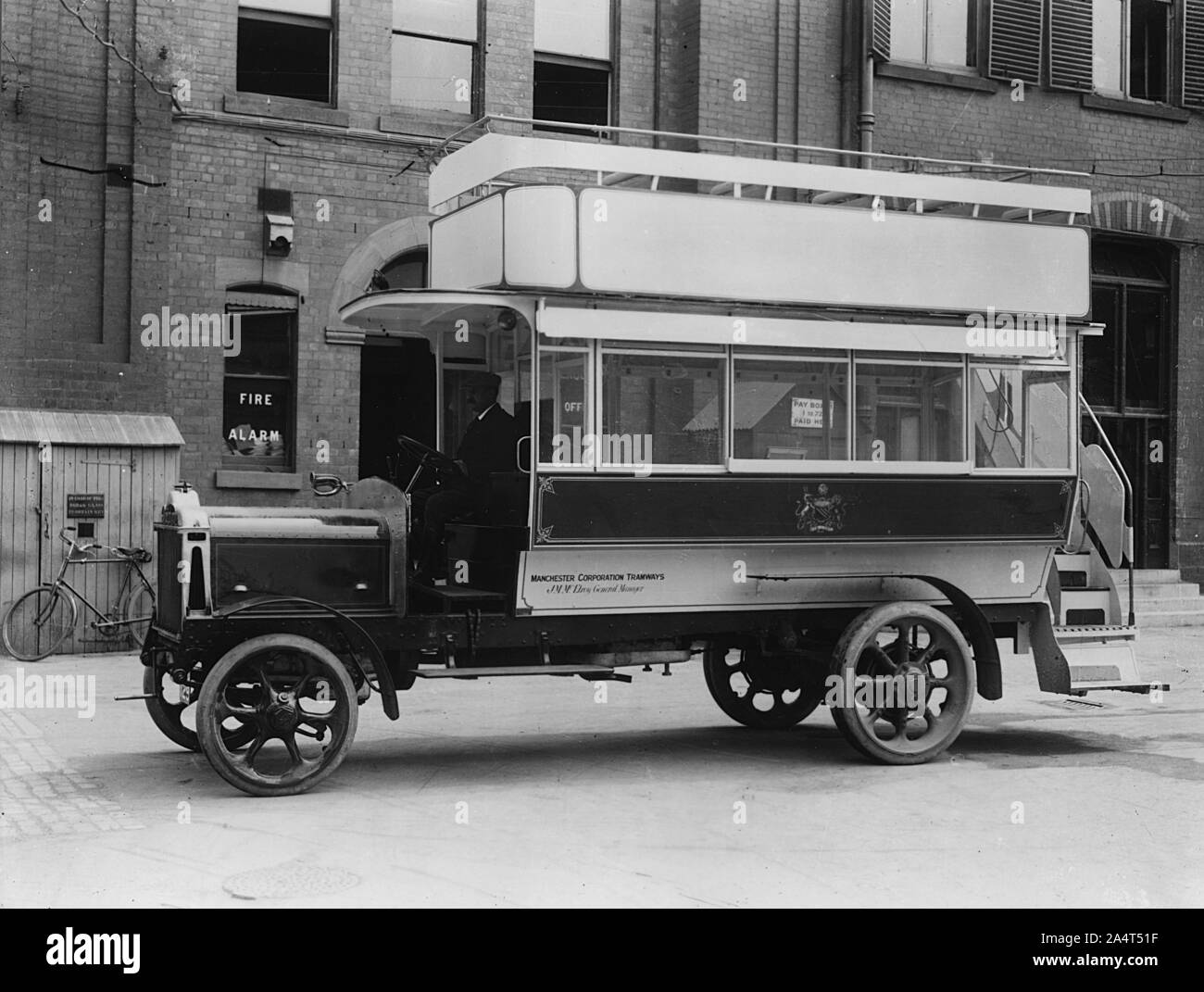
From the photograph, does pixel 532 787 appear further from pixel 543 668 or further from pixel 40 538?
pixel 40 538

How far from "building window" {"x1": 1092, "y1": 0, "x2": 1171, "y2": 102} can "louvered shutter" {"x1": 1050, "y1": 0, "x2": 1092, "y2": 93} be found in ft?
0.82

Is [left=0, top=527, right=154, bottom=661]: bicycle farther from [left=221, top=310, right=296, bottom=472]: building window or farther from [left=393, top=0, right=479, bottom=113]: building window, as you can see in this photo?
[left=393, top=0, right=479, bottom=113]: building window

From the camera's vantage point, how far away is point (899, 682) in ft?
29.2

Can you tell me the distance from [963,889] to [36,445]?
10.7 meters

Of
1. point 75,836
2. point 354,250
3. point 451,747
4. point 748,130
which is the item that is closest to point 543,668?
point 451,747

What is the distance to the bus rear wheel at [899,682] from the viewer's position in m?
8.80

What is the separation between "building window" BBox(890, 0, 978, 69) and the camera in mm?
18797

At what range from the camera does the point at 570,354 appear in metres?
8.38

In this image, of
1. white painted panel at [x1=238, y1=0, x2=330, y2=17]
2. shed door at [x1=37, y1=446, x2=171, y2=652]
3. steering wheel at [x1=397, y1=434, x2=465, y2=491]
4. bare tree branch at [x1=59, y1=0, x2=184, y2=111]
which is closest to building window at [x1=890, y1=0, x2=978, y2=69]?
white painted panel at [x1=238, y1=0, x2=330, y2=17]

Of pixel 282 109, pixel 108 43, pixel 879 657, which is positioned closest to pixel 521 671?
pixel 879 657

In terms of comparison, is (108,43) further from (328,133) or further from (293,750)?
(293,750)

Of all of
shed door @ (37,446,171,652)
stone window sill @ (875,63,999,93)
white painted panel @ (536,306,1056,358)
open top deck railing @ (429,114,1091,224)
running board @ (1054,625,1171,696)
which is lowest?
running board @ (1054,625,1171,696)

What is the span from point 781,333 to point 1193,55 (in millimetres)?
14711

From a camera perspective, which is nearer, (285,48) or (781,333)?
(781,333)
